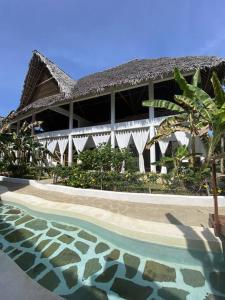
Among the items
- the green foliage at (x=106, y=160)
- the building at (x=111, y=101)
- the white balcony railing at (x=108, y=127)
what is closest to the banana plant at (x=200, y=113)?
the green foliage at (x=106, y=160)

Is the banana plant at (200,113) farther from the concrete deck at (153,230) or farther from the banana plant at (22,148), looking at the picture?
the banana plant at (22,148)

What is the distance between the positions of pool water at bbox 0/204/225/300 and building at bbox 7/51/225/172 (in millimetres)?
7369

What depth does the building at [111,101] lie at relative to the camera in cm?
1338

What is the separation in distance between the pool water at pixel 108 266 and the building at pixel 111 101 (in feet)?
24.2

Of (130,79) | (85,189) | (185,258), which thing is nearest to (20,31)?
(130,79)

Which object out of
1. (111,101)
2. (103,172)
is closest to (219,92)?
(103,172)

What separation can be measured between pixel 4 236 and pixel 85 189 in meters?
4.53

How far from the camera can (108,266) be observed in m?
A: 4.73

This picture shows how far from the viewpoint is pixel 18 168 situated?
16.4 m

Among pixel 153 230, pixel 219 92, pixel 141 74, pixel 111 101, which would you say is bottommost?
pixel 153 230

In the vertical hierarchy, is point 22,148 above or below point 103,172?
above

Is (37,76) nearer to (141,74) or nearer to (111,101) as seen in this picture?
(111,101)

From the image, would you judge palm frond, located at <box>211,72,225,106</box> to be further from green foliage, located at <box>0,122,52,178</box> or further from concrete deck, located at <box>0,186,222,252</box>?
green foliage, located at <box>0,122,52,178</box>

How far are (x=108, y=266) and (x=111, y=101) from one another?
12079mm
